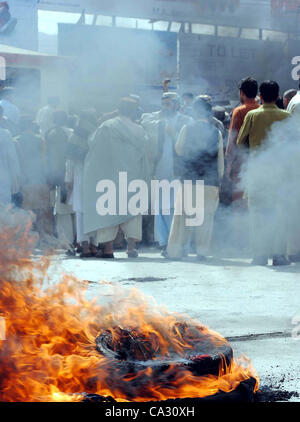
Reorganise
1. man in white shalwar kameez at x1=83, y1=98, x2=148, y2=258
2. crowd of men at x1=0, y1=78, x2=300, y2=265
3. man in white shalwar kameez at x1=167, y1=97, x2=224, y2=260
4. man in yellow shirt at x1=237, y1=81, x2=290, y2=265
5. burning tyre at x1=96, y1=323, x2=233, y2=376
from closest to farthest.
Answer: burning tyre at x1=96, y1=323, x2=233, y2=376, man in yellow shirt at x1=237, y1=81, x2=290, y2=265, crowd of men at x1=0, y1=78, x2=300, y2=265, man in white shalwar kameez at x1=167, y1=97, x2=224, y2=260, man in white shalwar kameez at x1=83, y1=98, x2=148, y2=258

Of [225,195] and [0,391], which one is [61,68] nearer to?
[225,195]

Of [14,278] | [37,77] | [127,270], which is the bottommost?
[127,270]

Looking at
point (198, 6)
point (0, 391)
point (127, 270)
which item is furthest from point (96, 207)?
point (0, 391)

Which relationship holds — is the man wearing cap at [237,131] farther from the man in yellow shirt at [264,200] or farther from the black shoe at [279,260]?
the black shoe at [279,260]

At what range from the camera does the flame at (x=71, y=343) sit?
10.7 feet

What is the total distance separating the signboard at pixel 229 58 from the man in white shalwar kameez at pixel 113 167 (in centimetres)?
171

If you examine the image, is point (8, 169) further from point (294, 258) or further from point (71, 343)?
point (71, 343)

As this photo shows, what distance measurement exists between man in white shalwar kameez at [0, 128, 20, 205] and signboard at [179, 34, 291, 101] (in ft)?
7.18

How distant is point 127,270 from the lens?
7.82m

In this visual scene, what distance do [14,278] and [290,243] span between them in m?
4.89

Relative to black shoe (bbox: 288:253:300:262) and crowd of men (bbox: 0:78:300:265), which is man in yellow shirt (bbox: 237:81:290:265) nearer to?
crowd of men (bbox: 0:78:300:265)

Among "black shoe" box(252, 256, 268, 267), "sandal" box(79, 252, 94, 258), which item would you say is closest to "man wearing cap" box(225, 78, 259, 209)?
"black shoe" box(252, 256, 268, 267)

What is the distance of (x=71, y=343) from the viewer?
12.1 feet

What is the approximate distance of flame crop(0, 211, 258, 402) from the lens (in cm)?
327
